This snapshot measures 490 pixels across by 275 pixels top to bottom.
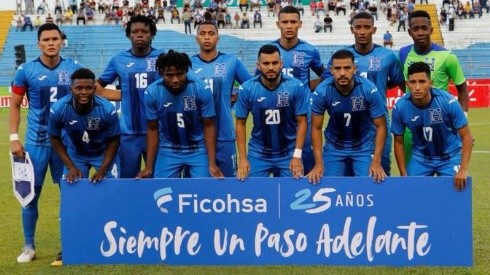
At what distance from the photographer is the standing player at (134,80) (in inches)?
369

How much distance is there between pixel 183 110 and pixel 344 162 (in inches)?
65.8

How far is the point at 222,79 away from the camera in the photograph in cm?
955

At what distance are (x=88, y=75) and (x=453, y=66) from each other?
352cm

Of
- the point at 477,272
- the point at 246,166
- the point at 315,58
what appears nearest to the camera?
the point at 477,272

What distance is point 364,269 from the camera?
8281 mm

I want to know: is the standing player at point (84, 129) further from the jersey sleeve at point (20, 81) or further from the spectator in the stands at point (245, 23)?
the spectator in the stands at point (245, 23)

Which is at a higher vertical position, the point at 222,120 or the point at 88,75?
the point at 88,75

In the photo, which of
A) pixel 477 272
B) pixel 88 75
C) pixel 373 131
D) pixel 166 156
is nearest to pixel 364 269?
pixel 477 272

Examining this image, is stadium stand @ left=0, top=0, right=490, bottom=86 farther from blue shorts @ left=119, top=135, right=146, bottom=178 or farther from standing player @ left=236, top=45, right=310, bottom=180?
standing player @ left=236, top=45, right=310, bottom=180

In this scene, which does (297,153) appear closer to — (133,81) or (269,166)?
(269,166)

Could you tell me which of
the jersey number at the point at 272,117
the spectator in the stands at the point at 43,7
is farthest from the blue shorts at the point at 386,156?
the spectator in the stands at the point at 43,7

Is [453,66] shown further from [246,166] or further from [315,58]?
[246,166]

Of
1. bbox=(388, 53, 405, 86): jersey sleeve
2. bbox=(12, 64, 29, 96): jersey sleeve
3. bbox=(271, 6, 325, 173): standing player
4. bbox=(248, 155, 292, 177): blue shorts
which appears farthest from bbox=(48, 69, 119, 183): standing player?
bbox=(388, 53, 405, 86): jersey sleeve

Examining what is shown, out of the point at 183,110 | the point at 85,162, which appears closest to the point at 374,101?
the point at 183,110
